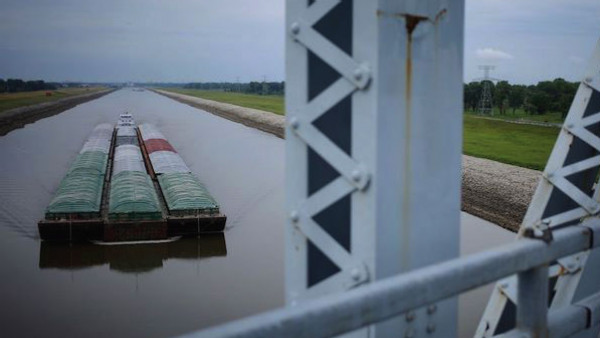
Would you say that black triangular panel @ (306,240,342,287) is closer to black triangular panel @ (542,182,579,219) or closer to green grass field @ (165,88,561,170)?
black triangular panel @ (542,182,579,219)

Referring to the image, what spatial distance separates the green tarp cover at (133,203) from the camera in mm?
22750

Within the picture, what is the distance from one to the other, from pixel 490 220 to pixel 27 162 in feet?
122

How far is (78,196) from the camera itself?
77.6 ft

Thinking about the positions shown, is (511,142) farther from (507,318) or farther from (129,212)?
(507,318)

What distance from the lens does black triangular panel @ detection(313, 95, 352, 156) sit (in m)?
2.51

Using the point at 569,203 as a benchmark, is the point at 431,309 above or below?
below

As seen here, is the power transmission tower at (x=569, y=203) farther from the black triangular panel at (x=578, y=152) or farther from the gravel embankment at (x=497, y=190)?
the gravel embankment at (x=497, y=190)

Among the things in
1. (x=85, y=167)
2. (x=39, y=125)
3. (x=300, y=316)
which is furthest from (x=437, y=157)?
(x=39, y=125)

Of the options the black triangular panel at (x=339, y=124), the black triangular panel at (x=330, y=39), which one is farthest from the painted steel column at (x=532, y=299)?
the black triangular panel at (x=330, y=39)

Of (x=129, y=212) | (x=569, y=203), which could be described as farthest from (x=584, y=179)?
(x=129, y=212)

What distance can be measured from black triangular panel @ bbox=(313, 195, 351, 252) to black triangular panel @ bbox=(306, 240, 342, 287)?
0.12 m

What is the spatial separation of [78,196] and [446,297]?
23.6 metres

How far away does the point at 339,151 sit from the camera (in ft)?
7.68

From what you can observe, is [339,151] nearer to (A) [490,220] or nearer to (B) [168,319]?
(B) [168,319]
